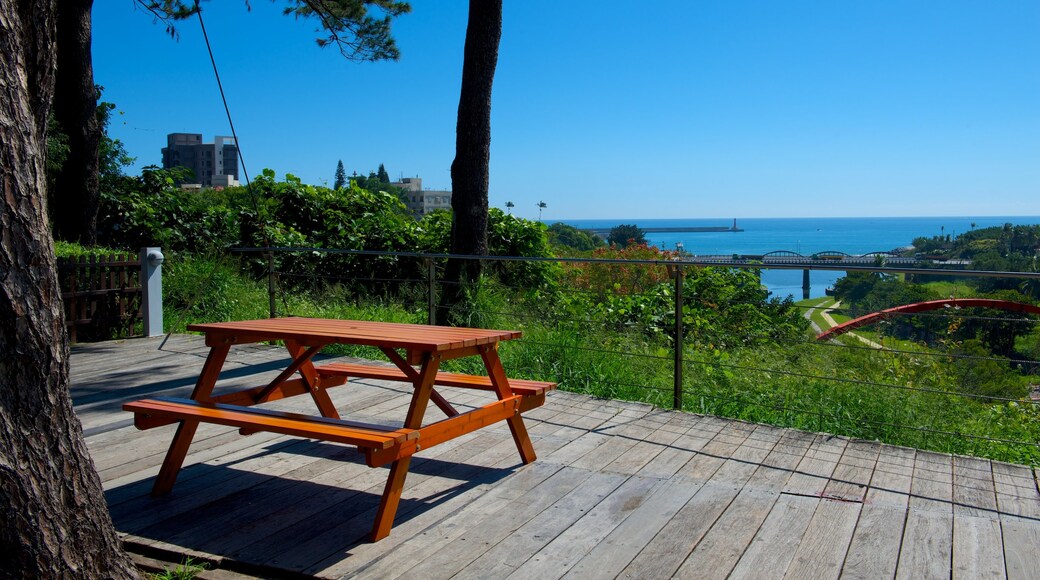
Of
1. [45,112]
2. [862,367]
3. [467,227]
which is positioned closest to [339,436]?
[45,112]

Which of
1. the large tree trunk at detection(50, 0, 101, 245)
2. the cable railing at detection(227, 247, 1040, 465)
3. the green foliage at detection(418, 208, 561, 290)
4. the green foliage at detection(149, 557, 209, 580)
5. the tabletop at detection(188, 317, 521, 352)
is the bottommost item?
the green foliage at detection(149, 557, 209, 580)

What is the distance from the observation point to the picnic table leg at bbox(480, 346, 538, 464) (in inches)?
145

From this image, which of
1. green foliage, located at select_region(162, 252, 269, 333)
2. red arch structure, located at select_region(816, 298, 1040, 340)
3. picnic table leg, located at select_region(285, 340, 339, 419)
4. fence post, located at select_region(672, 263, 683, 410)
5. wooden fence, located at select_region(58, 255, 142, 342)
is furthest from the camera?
green foliage, located at select_region(162, 252, 269, 333)

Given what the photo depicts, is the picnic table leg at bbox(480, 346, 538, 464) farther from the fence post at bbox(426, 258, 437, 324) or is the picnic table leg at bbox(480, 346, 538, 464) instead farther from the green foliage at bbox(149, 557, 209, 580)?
the fence post at bbox(426, 258, 437, 324)

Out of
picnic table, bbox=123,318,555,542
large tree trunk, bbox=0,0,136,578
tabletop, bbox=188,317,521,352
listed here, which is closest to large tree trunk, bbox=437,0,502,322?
picnic table, bbox=123,318,555,542

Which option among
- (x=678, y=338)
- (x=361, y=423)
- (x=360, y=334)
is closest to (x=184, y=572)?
(x=361, y=423)

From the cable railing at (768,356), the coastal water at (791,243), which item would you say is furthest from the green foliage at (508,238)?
the coastal water at (791,243)

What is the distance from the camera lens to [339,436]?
290 cm

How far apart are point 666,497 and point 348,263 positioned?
8143 mm

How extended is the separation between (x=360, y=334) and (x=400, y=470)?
0.62 metres

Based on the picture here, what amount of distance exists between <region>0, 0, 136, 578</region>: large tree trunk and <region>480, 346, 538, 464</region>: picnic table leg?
5.63 feet

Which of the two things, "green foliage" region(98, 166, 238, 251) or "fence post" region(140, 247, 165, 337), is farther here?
"green foliage" region(98, 166, 238, 251)

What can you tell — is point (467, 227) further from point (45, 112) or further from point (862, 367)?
point (45, 112)

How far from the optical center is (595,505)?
11.1 feet
